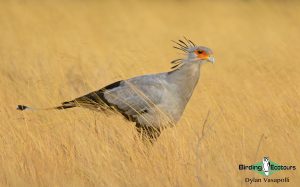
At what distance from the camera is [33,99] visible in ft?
24.4

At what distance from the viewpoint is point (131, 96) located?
21.4 feet

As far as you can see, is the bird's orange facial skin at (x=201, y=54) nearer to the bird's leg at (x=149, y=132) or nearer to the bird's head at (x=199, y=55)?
the bird's head at (x=199, y=55)

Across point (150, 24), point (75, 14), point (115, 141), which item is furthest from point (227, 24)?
point (115, 141)

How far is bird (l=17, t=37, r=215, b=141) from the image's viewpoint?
20.6 feet

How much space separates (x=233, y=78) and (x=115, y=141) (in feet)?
10.8

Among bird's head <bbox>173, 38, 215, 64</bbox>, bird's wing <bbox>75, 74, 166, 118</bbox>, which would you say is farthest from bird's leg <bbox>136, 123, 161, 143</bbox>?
bird's head <bbox>173, 38, 215, 64</bbox>

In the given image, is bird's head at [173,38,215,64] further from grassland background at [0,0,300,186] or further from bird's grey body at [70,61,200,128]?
grassland background at [0,0,300,186]

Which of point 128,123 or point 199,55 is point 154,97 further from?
point 199,55

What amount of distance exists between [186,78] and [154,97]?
301mm

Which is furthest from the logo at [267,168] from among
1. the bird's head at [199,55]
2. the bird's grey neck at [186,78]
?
the bird's head at [199,55]

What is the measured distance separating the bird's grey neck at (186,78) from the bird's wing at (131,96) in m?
0.10

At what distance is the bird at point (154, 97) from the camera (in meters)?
6.27

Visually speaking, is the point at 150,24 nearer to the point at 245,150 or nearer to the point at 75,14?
the point at 75,14

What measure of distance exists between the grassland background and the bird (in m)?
0.11
